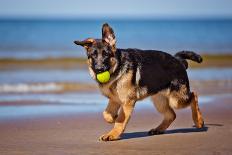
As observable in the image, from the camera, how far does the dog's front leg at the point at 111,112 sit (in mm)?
8898

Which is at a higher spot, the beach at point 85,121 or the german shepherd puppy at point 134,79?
the german shepherd puppy at point 134,79

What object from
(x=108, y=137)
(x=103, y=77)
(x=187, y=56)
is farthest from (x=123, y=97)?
(x=187, y=56)

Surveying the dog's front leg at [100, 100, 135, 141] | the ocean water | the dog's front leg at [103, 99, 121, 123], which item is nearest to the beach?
the dog's front leg at [100, 100, 135, 141]

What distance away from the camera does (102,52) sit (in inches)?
329

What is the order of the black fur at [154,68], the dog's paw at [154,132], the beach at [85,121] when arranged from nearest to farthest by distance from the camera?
the beach at [85,121], the black fur at [154,68], the dog's paw at [154,132]

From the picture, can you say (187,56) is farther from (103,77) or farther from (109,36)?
(103,77)

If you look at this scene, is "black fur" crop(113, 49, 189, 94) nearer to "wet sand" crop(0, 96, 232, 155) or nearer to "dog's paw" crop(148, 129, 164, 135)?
"dog's paw" crop(148, 129, 164, 135)

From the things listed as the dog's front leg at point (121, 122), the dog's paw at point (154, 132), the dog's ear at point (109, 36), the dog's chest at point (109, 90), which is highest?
the dog's ear at point (109, 36)

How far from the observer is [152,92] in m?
9.11

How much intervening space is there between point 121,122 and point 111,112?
12.3 inches

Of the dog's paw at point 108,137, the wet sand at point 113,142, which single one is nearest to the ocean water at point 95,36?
the wet sand at point 113,142

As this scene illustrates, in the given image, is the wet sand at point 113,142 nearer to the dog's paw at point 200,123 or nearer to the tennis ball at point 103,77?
the dog's paw at point 200,123

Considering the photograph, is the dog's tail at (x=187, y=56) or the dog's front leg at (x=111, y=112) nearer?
the dog's front leg at (x=111, y=112)

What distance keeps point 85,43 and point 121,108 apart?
109cm
